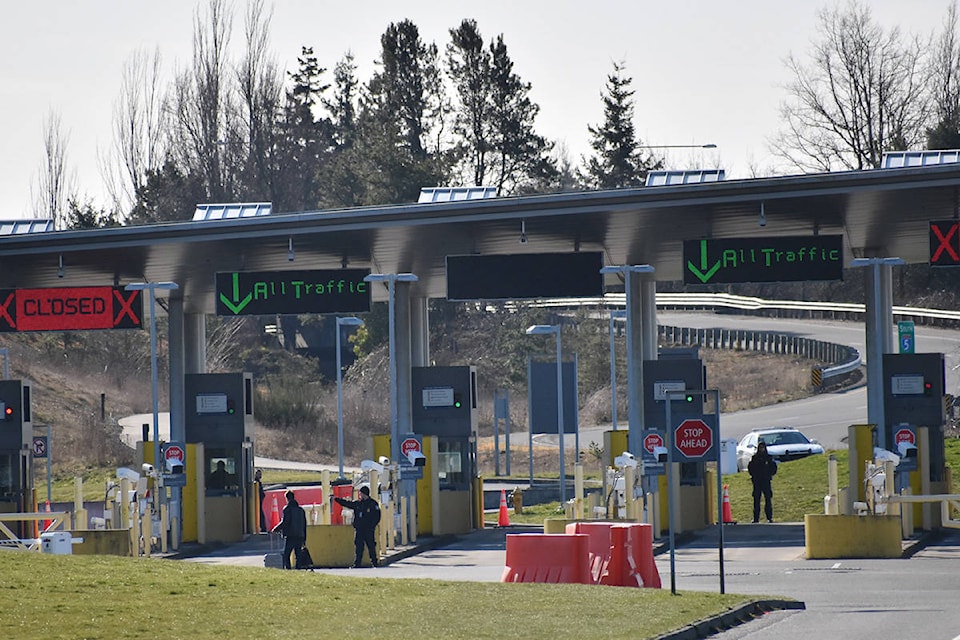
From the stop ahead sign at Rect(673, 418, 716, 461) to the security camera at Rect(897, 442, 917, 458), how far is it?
919 cm

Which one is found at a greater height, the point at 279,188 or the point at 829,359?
the point at 279,188

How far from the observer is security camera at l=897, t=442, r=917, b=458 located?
27.6 meters

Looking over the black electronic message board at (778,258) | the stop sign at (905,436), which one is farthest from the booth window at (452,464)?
the stop sign at (905,436)

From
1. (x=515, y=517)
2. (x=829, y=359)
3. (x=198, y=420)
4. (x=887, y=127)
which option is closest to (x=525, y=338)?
(x=829, y=359)

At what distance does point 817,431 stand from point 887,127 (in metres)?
25.9

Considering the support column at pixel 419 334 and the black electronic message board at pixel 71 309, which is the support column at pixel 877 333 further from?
the black electronic message board at pixel 71 309

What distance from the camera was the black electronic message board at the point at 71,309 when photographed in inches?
1152

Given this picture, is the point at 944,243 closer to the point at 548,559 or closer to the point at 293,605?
the point at 548,559

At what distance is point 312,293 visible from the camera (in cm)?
2803

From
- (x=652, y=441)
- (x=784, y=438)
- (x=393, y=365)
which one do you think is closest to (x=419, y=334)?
(x=393, y=365)

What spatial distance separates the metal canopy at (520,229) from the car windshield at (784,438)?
1345 cm

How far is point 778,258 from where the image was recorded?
2591cm

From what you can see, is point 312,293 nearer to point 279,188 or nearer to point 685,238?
point 685,238

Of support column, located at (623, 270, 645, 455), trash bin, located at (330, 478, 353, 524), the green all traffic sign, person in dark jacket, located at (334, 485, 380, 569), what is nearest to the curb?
person in dark jacket, located at (334, 485, 380, 569)
